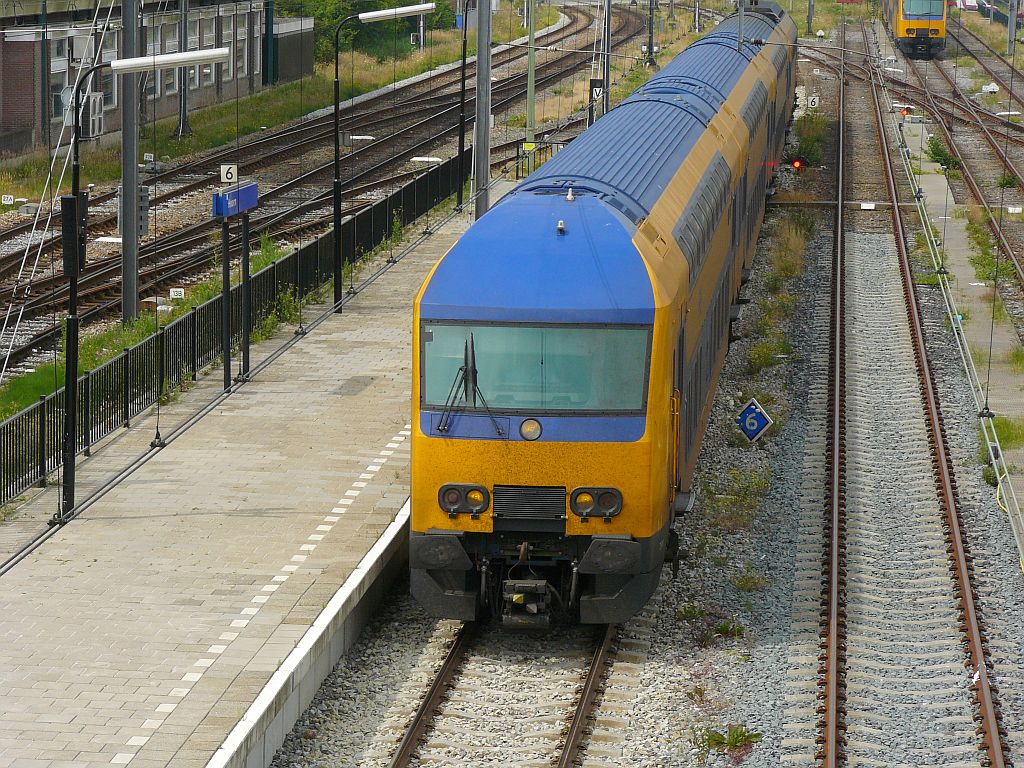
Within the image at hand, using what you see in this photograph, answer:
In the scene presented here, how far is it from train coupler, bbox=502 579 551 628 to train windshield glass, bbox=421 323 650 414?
4.49 ft

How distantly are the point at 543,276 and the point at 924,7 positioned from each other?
54959 millimetres

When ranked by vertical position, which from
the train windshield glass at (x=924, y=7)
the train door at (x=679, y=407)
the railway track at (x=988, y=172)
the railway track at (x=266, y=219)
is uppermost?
the train windshield glass at (x=924, y=7)

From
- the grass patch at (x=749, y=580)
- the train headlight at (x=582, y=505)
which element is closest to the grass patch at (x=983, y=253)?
the grass patch at (x=749, y=580)

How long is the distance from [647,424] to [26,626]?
500 cm

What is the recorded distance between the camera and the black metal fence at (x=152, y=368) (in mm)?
16797

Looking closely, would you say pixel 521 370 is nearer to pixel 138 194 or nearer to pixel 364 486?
pixel 364 486

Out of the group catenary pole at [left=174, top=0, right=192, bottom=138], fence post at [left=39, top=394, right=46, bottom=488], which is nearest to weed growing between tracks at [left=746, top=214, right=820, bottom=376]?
fence post at [left=39, top=394, right=46, bottom=488]

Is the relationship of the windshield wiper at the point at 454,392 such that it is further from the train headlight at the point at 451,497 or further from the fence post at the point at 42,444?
the fence post at the point at 42,444

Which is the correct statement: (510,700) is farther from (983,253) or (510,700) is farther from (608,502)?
(983,253)

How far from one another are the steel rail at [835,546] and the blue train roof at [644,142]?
12.0ft

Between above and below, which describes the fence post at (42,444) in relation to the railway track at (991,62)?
below

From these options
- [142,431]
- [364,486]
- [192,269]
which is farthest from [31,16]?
[364,486]

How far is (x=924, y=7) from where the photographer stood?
64312mm

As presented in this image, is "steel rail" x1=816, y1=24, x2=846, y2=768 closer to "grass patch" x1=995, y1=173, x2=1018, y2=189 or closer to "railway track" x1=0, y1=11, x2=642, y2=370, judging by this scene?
"railway track" x1=0, y1=11, x2=642, y2=370
